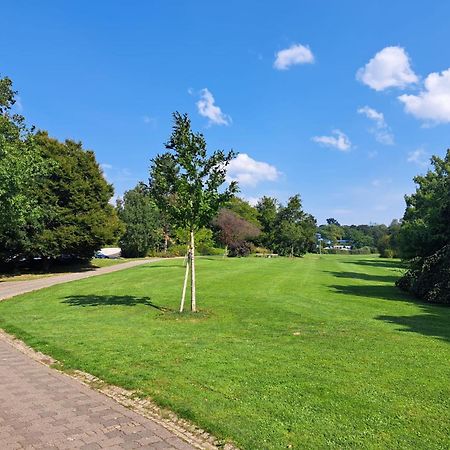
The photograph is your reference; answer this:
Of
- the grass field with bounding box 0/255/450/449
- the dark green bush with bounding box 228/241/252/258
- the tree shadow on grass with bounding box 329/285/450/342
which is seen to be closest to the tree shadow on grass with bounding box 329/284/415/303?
the tree shadow on grass with bounding box 329/285/450/342

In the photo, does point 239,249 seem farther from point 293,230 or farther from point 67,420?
point 67,420

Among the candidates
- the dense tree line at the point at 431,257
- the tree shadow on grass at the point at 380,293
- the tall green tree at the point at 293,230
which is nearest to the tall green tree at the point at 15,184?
the tree shadow on grass at the point at 380,293

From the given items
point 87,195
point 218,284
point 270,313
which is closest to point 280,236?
point 87,195

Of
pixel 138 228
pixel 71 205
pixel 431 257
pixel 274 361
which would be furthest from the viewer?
pixel 138 228

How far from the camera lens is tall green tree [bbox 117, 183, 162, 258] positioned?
55.9m

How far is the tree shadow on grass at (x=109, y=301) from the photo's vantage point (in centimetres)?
1388

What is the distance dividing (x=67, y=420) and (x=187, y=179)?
7925 mm

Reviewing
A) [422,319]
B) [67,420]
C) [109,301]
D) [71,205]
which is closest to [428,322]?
[422,319]

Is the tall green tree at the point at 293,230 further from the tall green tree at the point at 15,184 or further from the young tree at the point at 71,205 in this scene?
the tall green tree at the point at 15,184

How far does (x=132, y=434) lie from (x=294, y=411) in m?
1.74

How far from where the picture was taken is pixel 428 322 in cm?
1170

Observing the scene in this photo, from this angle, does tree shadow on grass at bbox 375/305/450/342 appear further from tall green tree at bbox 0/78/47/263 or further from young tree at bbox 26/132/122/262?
young tree at bbox 26/132/122/262

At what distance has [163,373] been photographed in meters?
6.33

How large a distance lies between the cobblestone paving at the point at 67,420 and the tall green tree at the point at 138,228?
1950 inches
